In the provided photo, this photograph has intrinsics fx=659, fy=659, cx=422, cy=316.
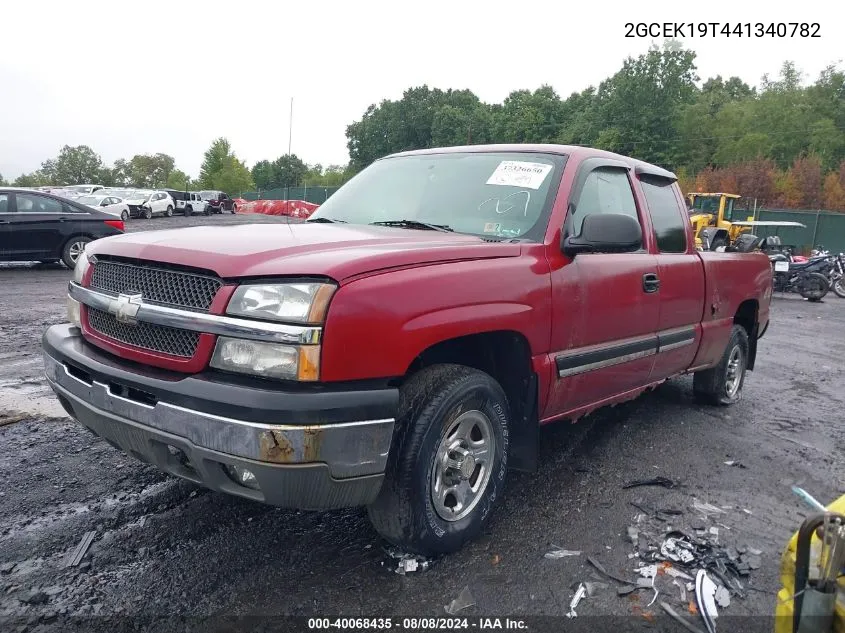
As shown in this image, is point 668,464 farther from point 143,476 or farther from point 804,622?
point 143,476

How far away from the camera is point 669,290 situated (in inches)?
163

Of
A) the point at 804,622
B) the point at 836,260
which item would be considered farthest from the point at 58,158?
the point at 804,622

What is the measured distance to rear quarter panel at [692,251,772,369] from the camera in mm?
4727

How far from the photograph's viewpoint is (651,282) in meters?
3.95

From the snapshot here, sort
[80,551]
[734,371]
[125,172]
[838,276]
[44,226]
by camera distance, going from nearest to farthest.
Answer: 1. [80,551]
2. [734,371]
3. [44,226]
4. [838,276]
5. [125,172]

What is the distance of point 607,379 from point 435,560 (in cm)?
150

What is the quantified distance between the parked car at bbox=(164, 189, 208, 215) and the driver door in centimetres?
3943

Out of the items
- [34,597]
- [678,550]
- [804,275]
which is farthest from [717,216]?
[34,597]

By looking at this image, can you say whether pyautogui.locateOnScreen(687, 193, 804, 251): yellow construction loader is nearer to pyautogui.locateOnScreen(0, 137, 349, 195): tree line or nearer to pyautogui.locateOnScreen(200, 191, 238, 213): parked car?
pyautogui.locateOnScreen(200, 191, 238, 213): parked car

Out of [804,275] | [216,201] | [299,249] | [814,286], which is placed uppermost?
[216,201]

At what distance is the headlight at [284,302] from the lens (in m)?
2.29

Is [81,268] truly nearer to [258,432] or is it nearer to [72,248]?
[258,432]

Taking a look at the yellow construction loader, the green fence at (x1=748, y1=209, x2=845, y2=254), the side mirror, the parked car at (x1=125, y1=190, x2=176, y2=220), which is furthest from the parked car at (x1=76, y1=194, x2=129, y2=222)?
the side mirror

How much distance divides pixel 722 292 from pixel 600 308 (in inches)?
74.8
